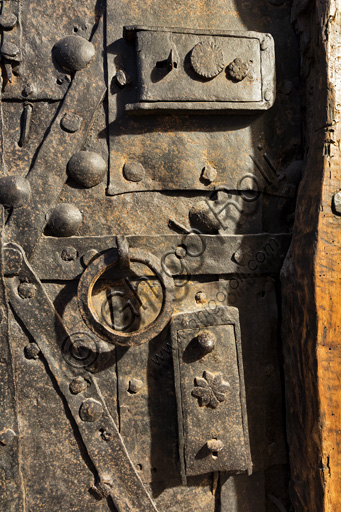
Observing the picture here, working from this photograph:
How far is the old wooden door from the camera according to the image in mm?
1493

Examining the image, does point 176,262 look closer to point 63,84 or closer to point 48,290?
point 48,290

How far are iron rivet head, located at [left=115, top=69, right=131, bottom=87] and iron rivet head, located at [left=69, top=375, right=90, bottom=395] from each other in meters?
1.03

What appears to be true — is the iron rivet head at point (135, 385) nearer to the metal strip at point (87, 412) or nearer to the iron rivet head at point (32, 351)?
the metal strip at point (87, 412)

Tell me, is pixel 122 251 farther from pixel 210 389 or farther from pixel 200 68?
pixel 200 68

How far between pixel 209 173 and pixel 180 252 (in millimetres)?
303

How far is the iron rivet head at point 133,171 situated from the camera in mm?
1552

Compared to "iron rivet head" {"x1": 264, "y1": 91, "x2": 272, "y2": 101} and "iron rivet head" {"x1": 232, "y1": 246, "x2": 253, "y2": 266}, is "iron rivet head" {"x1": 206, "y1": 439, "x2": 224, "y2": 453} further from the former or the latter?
"iron rivet head" {"x1": 264, "y1": 91, "x2": 272, "y2": 101}

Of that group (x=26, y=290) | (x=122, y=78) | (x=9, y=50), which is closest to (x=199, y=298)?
(x=26, y=290)

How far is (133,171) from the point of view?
5.09 feet

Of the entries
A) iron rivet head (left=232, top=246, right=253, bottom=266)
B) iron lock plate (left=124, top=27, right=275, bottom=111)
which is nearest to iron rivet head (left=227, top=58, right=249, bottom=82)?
iron lock plate (left=124, top=27, right=275, bottom=111)

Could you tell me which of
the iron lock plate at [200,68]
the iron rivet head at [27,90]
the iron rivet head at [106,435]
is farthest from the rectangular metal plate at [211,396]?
the iron rivet head at [27,90]

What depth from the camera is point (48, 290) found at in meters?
1.54

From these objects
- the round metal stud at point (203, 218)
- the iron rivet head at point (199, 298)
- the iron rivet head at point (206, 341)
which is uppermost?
the round metal stud at point (203, 218)

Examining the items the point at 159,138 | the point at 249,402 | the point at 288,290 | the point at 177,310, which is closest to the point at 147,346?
the point at 177,310
